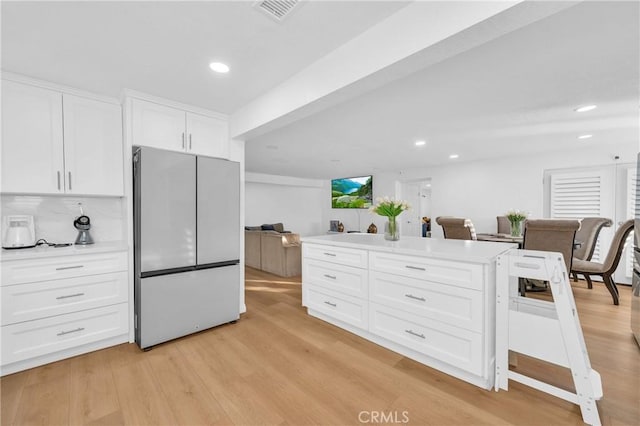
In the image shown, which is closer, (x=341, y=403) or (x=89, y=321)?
(x=341, y=403)

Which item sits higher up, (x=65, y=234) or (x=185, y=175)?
(x=185, y=175)

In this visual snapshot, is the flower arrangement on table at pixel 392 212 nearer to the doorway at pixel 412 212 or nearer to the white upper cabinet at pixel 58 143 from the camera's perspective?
the white upper cabinet at pixel 58 143

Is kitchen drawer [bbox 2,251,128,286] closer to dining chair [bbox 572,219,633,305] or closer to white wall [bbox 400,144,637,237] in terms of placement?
dining chair [bbox 572,219,633,305]

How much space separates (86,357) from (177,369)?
92 cm

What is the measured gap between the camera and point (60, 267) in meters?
2.19

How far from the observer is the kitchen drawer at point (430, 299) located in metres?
1.80

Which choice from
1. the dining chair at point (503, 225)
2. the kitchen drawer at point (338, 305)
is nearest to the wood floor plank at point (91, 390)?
the kitchen drawer at point (338, 305)

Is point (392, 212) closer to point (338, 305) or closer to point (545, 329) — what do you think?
point (338, 305)

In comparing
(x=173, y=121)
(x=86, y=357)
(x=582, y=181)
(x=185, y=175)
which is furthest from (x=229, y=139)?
(x=582, y=181)

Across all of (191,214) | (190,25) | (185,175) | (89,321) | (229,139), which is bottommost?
(89,321)

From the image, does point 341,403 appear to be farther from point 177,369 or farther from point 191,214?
point 191,214

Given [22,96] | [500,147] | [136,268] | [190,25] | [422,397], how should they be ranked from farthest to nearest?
[500,147]
[136,268]
[22,96]
[422,397]
[190,25]

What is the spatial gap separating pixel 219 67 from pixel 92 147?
1521mm

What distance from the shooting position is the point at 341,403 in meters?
1.68
